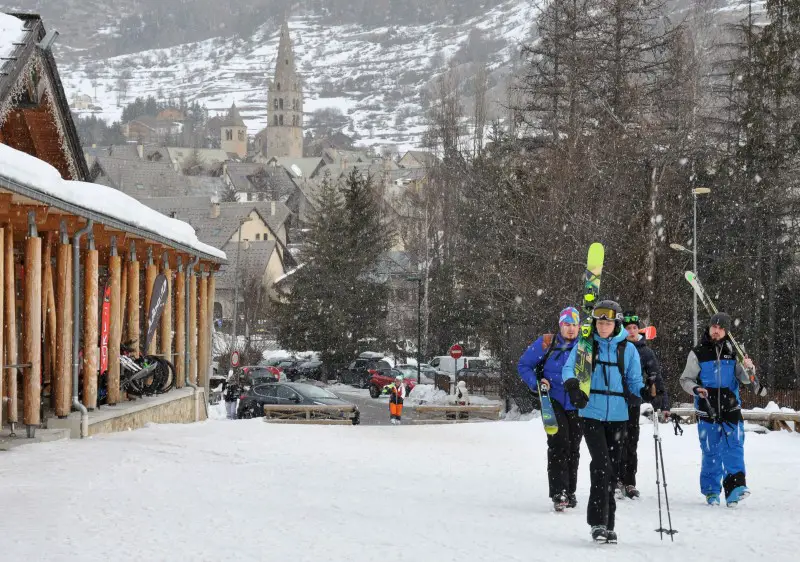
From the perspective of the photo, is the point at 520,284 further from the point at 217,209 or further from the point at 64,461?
the point at 217,209

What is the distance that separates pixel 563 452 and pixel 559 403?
423 millimetres

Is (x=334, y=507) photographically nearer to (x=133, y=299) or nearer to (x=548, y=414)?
(x=548, y=414)

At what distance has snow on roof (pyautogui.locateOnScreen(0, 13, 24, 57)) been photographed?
19.1 meters

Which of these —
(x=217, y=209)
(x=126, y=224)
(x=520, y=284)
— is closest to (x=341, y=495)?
(x=126, y=224)

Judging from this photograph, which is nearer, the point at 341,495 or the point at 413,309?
the point at 341,495

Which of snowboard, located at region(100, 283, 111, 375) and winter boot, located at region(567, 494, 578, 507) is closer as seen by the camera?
winter boot, located at region(567, 494, 578, 507)

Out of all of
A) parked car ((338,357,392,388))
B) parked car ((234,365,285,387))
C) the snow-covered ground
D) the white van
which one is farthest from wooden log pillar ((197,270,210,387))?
parked car ((338,357,392,388))

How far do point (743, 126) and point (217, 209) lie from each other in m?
53.3

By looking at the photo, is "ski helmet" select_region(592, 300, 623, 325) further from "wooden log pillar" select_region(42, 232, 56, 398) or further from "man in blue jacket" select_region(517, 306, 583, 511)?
"wooden log pillar" select_region(42, 232, 56, 398)

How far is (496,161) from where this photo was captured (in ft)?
193

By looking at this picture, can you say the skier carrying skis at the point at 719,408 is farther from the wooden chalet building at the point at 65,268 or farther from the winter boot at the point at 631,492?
the wooden chalet building at the point at 65,268

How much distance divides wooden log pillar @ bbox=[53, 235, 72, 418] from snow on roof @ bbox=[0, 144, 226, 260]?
0.72m

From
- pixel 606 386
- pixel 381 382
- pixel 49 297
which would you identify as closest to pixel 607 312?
pixel 606 386

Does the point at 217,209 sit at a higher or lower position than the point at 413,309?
higher
